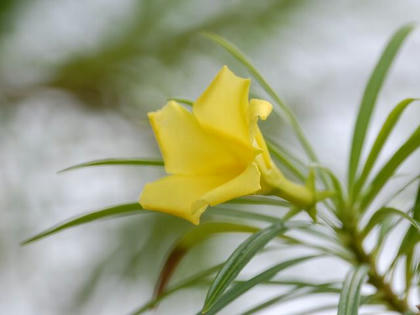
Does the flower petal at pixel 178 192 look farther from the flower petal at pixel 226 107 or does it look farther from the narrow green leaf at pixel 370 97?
the narrow green leaf at pixel 370 97

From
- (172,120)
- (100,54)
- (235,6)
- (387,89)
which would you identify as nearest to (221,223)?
(172,120)

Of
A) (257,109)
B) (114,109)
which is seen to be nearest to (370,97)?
(257,109)

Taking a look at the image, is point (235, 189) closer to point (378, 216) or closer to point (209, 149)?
point (209, 149)

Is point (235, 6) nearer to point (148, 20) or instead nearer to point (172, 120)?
point (148, 20)

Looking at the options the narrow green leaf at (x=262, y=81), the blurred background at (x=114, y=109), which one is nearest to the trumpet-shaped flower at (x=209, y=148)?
the narrow green leaf at (x=262, y=81)

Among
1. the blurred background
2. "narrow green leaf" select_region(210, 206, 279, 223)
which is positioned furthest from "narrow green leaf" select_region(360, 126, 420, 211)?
the blurred background
